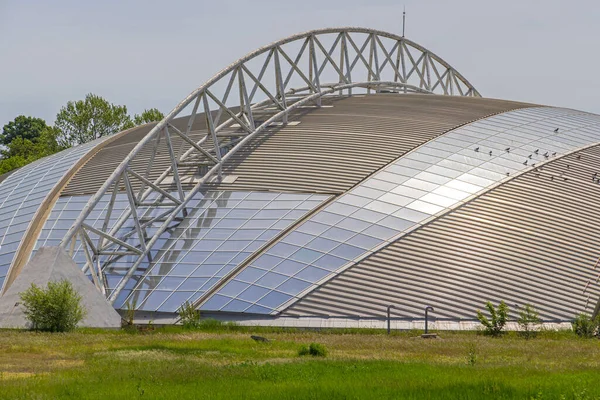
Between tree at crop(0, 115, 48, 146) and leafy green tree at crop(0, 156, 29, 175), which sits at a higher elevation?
tree at crop(0, 115, 48, 146)

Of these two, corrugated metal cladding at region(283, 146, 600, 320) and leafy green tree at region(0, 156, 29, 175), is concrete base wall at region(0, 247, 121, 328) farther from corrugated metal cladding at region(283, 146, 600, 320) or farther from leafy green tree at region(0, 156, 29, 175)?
leafy green tree at region(0, 156, 29, 175)

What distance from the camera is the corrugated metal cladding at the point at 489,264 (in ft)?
125

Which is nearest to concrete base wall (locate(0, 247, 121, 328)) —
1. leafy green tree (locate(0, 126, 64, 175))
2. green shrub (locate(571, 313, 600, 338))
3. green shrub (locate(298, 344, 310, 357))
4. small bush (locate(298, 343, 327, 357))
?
green shrub (locate(298, 344, 310, 357))

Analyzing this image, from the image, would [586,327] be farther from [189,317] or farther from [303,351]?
[189,317]

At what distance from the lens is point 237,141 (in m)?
52.2

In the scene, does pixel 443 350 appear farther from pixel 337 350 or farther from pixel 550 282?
pixel 550 282

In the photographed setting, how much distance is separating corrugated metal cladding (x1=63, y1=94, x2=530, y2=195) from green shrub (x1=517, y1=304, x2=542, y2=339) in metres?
11.4

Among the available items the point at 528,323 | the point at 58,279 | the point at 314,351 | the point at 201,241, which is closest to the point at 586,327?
the point at 528,323

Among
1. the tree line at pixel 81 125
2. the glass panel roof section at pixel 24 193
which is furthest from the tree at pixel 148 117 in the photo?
the glass panel roof section at pixel 24 193

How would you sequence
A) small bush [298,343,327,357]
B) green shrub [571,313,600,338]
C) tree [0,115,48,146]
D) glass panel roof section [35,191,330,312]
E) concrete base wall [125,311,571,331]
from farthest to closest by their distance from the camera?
tree [0,115,48,146] → glass panel roof section [35,191,330,312] → concrete base wall [125,311,571,331] → green shrub [571,313,600,338] → small bush [298,343,327,357]

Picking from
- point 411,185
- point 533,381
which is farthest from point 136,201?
point 533,381

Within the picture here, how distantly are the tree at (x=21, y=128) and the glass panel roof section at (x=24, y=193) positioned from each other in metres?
94.7

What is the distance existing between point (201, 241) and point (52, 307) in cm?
990

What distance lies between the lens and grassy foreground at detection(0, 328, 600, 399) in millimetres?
19672
